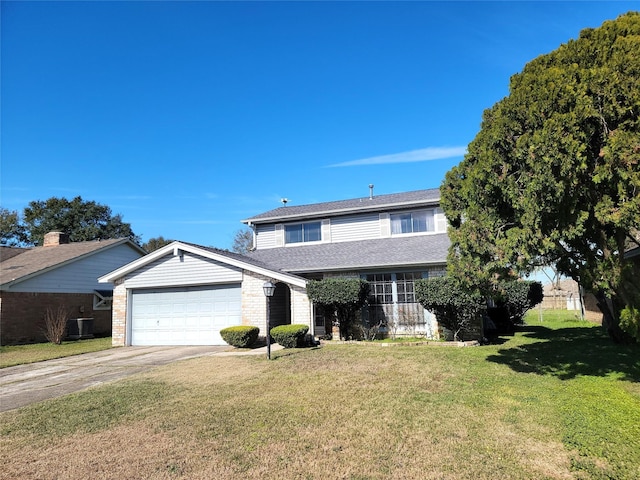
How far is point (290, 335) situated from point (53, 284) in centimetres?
1484

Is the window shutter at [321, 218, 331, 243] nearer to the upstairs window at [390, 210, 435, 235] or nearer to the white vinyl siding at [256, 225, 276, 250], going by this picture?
the white vinyl siding at [256, 225, 276, 250]

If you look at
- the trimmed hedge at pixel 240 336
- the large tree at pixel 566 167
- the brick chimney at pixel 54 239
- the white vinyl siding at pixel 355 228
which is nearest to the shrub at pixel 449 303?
the large tree at pixel 566 167

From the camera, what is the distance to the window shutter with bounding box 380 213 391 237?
56.3ft

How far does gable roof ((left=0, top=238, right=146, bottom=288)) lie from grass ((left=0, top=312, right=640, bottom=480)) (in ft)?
45.9

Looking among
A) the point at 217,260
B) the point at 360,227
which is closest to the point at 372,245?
the point at 360,227

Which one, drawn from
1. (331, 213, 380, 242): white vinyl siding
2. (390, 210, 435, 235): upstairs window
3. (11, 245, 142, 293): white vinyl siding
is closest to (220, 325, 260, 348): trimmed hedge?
(331, 213, 380, 242): white vinyl siding

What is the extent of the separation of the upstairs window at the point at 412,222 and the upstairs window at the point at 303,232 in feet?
11.9

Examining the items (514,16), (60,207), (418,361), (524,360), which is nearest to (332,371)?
(418,361)

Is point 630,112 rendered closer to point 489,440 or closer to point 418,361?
point 489,440

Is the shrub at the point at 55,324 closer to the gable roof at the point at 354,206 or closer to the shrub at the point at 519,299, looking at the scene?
→ the gable roof at the point at 354,206

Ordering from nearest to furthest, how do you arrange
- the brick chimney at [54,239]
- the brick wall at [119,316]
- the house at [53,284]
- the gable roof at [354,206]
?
1. the brick wall at [119,316]
2. the gable roof at [354,206]
3. the house at [53,284]
4. the brick chimney at [54,239]

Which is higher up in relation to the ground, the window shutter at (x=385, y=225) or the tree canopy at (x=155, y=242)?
the tree canopy at (x=155, y=242)

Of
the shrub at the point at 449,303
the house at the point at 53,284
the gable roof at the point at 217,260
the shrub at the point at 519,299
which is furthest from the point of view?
the house at the point at 53,284

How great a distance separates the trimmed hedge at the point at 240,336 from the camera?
42.9 feet
